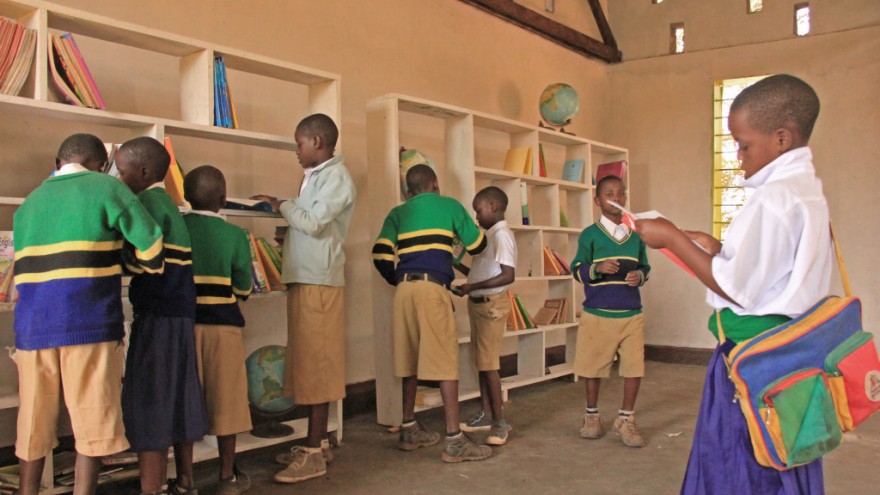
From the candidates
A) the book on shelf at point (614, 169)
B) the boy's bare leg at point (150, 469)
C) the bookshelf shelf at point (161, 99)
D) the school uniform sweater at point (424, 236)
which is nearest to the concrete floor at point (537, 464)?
the bookshelf shelf at point (161, 99)

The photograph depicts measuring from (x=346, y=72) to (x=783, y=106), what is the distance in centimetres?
323

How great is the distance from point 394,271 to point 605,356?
121cm

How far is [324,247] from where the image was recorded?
308 cm

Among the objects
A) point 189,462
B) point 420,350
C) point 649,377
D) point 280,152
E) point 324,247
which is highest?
point 280,152

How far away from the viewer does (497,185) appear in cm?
490

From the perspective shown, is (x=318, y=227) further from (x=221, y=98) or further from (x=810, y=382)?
(x=810, y=382)

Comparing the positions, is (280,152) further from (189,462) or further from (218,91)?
(189,462)

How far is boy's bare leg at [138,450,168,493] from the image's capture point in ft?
7.78

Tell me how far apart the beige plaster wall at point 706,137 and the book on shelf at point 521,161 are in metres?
2.28

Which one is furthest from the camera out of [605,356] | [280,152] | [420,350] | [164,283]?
[280,152]

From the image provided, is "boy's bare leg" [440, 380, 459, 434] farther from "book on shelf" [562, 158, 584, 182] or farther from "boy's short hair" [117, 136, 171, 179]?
"book on shelf" [562, 158, 584, 182]

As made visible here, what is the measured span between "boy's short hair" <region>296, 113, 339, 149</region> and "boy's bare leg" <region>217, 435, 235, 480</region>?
134 cm

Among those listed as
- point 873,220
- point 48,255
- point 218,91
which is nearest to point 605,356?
point 218,91

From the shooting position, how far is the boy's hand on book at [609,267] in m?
3.48
